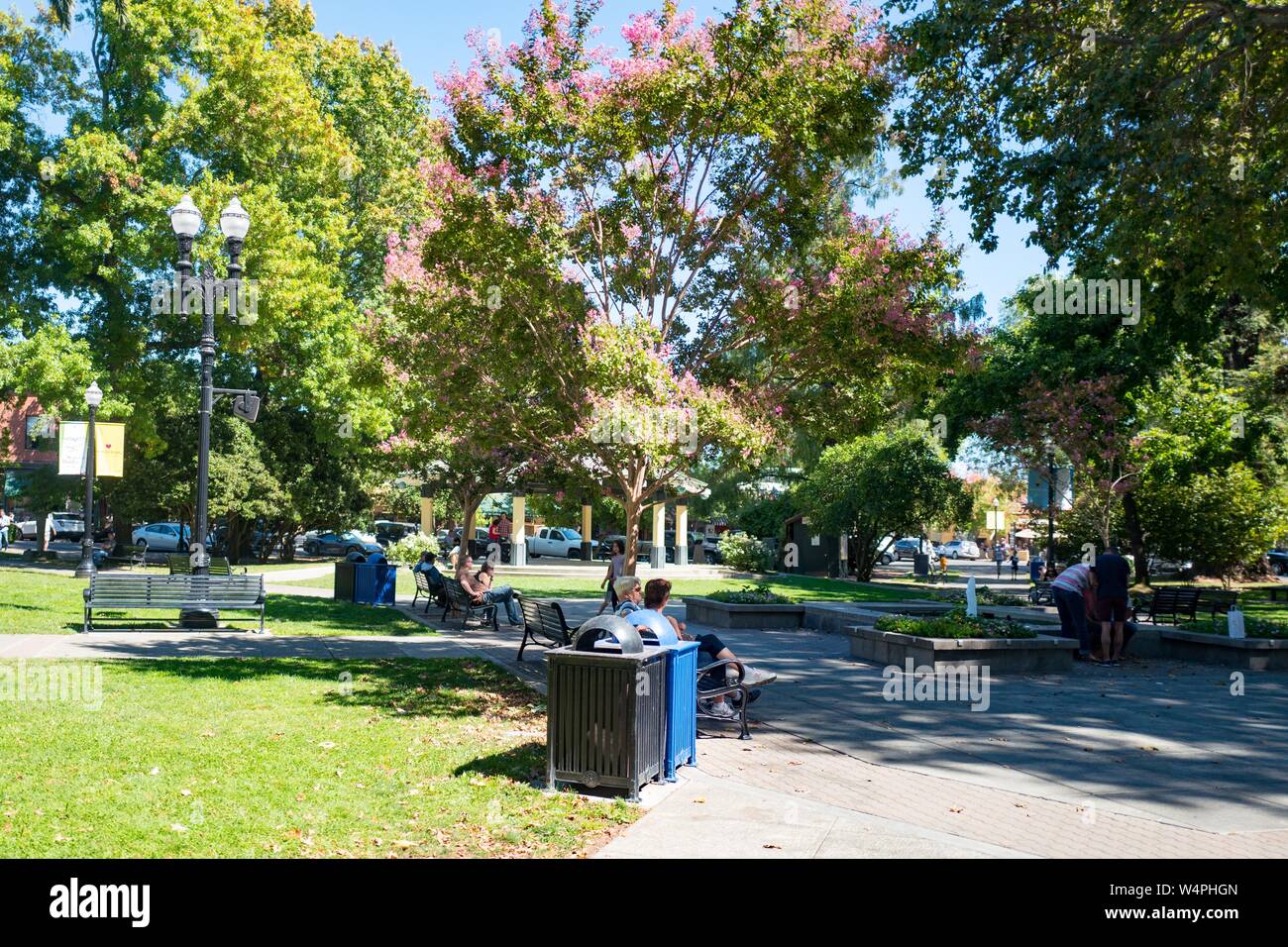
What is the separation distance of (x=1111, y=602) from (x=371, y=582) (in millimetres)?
13847

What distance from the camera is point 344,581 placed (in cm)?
2109

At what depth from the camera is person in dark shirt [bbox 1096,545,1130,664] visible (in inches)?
537

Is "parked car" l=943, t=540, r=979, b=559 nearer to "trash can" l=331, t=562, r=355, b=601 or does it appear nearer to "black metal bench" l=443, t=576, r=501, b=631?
"trash can" l=331, t=562, r=355, b=601

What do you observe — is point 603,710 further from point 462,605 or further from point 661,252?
point 462,605

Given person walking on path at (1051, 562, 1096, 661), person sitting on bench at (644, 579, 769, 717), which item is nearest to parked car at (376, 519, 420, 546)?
person walking on path at (1051, 562, 1096, 661)

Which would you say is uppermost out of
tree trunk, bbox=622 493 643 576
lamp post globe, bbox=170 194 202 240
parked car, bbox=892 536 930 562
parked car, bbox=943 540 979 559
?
lamp post globe, bbox=170 194 202 240

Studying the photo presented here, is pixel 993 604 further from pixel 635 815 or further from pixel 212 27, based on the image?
pixel 212 27

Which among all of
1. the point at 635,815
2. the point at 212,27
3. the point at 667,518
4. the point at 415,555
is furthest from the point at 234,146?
the point at 667,518

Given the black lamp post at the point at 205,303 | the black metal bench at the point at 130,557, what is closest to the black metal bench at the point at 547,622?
the black lamp post at the point at 205,303

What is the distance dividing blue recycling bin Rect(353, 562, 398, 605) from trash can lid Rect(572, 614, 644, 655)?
1448cm

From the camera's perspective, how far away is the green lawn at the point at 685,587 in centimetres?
2442

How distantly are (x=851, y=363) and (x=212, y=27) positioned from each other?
1014 inches

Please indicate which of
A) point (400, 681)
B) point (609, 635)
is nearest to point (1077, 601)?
point (400, 681)

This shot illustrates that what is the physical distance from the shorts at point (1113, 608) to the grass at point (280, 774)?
328 inches
